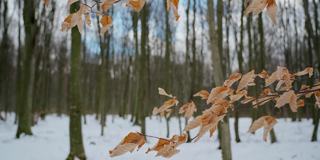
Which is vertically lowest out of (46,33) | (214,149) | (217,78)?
(214,149)

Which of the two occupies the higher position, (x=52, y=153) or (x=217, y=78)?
(x=217, y=78)

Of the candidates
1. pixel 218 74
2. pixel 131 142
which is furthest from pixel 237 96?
pixel 218 74

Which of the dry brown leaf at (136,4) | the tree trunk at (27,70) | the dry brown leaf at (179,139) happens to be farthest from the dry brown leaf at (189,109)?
the tree trunk at (27,70)

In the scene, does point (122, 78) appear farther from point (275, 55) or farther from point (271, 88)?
point (271, 88)

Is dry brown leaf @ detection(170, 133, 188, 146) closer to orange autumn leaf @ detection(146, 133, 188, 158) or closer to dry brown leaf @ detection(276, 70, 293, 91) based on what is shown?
orange autumn leaf @ detection(146, 133, 188, 158)

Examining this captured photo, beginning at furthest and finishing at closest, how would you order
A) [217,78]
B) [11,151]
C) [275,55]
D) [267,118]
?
[275,55] → [11,151] → [217,78] → [267,118]

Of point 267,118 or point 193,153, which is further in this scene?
point 193,153

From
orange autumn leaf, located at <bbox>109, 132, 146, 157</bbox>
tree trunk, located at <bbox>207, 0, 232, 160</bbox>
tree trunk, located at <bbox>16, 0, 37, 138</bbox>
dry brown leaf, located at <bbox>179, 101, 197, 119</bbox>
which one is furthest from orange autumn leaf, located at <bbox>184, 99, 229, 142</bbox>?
tree trunk, located at <bbox>16, 0, 37, 138</bbox>

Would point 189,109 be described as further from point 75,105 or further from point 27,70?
point 27,70

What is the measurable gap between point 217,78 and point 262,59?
6011mm

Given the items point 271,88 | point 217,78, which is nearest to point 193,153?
point 217,78

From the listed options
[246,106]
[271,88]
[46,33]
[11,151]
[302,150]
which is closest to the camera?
[246,106]

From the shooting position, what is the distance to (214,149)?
9.98 m

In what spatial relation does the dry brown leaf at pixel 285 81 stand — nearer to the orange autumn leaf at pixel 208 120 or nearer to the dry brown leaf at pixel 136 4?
the orange autumn leaf at pixel 208 120
